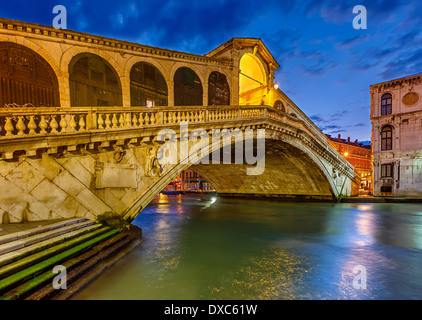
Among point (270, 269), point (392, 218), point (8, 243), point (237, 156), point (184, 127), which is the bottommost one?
point (392, 218)

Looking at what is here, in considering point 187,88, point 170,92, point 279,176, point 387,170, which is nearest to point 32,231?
point 170,92

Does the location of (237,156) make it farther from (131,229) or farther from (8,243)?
(8,243)

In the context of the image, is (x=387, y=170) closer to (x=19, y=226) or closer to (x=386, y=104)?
(x=386, y=104)

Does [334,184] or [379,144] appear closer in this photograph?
[334,184]

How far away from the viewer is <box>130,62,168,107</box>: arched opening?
944 centimetres

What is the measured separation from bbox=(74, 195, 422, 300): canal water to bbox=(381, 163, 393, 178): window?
13.3 metres

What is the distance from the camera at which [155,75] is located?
398 inches

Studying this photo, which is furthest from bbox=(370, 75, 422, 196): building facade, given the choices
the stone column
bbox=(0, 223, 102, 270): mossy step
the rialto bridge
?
bbox=(0, 223, 102, 270): mossy step

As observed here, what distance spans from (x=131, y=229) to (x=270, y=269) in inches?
198

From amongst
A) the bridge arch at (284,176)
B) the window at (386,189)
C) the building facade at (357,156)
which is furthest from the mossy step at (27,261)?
the building facade at (357,156)

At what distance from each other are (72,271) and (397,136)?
A: 85.0 feet

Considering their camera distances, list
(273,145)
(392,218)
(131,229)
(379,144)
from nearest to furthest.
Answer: (131,229) < (392,218) < (273,145) < (379,144)

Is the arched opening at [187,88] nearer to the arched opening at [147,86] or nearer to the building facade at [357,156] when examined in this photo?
the arched opening at [147,86]
